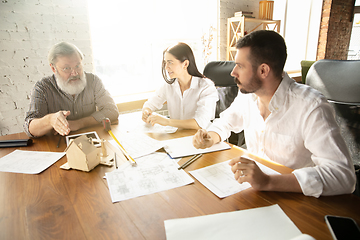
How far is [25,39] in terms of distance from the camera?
2.44 m

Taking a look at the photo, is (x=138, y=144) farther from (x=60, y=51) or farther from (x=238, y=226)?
(x=60, y=51)

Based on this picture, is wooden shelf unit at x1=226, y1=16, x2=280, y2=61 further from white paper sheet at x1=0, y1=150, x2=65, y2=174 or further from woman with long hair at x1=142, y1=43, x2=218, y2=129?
white paper sheet at x1=0, y1=150, x2=65, y2=174

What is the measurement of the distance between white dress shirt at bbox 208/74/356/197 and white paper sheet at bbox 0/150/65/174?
A: 2.87 ft

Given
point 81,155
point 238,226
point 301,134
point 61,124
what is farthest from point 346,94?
point 61,124

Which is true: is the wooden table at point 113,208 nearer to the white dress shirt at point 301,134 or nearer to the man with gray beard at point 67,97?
the white dress shirt at point 301,134

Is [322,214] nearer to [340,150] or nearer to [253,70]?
[340,150]

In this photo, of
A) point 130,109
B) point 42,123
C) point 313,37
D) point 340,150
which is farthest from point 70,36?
point 313,37

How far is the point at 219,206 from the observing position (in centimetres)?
75

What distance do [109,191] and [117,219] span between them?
0.55 ft

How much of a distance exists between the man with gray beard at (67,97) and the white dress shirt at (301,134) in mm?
960

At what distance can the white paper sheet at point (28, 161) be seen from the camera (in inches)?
41.6

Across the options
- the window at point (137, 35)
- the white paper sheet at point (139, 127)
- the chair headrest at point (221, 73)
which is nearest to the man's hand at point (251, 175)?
the white paper sheet at point (139, 127)

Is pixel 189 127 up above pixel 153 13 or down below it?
below

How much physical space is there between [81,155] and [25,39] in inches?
85.2
